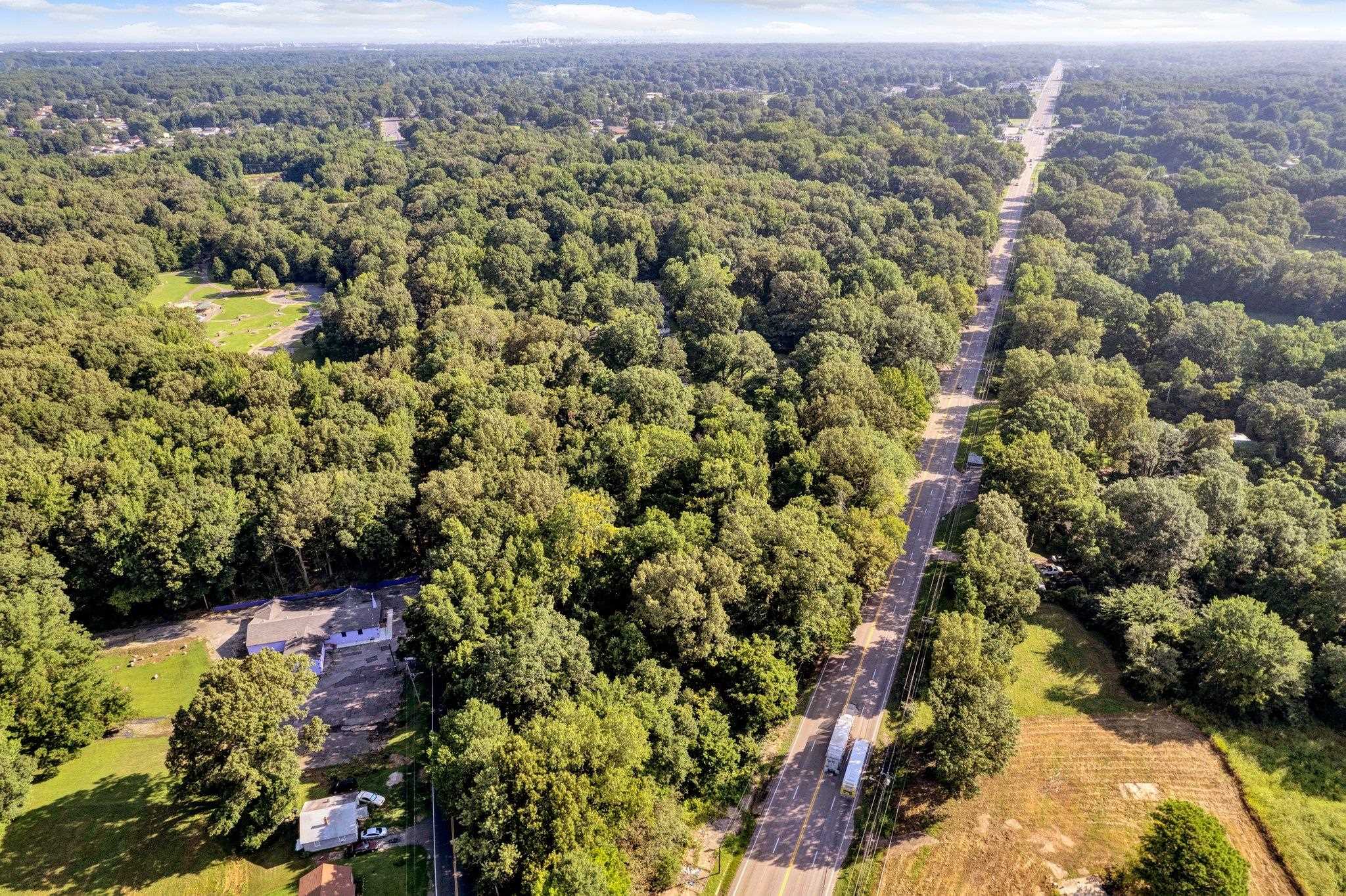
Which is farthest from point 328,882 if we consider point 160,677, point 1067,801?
point 1067,801

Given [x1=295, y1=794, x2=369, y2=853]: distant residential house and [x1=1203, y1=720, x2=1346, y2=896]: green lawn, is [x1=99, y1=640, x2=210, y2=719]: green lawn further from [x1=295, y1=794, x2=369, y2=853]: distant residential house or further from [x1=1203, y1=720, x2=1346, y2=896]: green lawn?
[x1=1203, y1=720, x2=1346, y2=896]: green lawn

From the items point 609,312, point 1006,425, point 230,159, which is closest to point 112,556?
point 609,312

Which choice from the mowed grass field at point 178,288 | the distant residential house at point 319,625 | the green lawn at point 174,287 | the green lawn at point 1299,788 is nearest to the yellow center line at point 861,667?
the green lawn at point 1299,788

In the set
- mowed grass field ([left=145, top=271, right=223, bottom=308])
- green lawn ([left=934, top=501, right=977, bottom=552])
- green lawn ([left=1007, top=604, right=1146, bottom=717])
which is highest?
mowed grass field ([left=145, top=271, right=223, bottom=308])

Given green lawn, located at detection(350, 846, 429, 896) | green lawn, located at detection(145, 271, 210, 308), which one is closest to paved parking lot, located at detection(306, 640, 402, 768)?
green lawn, located at detection(350, 846, 429, 896)

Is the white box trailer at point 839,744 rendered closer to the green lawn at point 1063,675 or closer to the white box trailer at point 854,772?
the white box trailer at point 854,772

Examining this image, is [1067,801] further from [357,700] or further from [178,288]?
[178,288]

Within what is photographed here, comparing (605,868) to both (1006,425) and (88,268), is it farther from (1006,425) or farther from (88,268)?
(88,268)
